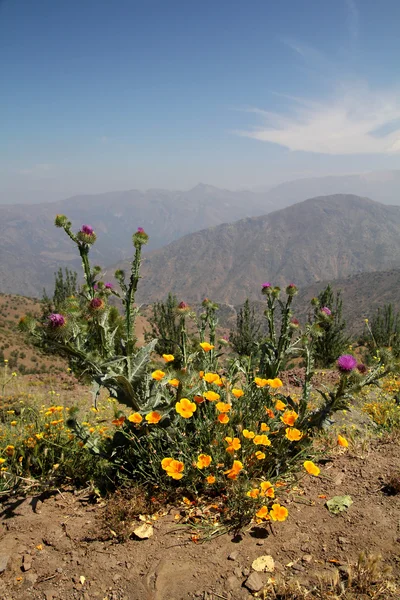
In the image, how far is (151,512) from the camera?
2.79 metres

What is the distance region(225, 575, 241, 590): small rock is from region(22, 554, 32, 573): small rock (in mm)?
1330

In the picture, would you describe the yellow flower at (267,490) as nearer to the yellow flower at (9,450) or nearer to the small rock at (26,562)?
the small rock at (26,562)

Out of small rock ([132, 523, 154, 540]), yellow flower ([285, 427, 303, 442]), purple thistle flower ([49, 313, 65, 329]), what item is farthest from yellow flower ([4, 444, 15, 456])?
yellow flower ([285, 427, 303, 442])

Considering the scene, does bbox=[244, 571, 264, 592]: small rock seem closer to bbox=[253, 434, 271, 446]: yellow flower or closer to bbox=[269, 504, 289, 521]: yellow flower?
bbox=[269, 504, 289, 521]: yellow flower

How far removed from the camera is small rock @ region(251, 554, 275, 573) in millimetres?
2186

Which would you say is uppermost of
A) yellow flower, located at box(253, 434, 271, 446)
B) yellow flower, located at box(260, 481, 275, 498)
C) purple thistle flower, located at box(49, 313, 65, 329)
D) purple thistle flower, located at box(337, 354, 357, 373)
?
purple thistle flower, located at box(49, 313, 65, 329)

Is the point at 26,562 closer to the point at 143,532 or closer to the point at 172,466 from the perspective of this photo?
the point at 143,532

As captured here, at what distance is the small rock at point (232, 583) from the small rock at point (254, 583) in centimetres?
5

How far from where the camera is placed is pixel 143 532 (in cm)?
254

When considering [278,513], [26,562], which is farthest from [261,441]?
[26,562]

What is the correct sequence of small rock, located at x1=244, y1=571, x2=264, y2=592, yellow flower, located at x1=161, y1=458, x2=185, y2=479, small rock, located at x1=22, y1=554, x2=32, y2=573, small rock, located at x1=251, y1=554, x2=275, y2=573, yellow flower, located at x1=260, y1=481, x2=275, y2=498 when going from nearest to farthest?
small rock, located at x1=244, y1=571, x2=264, y2=592, small rock, located at x1=251, y1=554, x2=275, y2=573, small rock, located at x1=22, y1=554, x2=32, y2=573, yellow flower, located at x1=260, y1=481, x2=275, y2=498, yellow flower, located at x1=161, y1=458, x2=185, y2=479

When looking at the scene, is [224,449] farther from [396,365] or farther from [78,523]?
[396,365]

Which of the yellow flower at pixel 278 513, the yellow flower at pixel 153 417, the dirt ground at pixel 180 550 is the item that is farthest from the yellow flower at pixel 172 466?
the yellow flower at pixel 278 513

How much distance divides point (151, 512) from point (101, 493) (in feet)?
2.09
